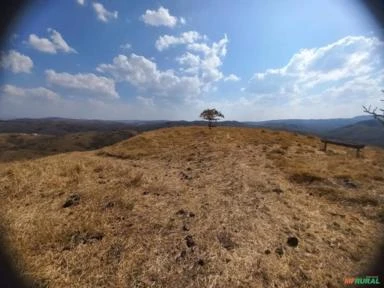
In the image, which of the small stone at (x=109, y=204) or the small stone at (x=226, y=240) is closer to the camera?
the small stone at (x=226, y=240)

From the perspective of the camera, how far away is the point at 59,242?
6961 millimetres

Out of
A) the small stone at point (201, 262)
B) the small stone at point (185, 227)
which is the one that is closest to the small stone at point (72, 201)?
the small stone at point (185, 227)

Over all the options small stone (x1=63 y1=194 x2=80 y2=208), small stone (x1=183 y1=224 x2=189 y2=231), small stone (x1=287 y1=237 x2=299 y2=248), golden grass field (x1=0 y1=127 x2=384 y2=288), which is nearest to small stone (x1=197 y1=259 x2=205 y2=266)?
golden grass field (x1=0 y1=127 x2=384 y2=288)

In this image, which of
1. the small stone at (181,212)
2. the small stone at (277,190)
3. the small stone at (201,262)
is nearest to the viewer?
the small stone at (201,262)

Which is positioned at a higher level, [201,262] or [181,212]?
[181,212]

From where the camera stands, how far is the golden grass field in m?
5.99

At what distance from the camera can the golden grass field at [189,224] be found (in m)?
5.99

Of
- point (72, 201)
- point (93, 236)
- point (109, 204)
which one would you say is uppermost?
point (72, 201)

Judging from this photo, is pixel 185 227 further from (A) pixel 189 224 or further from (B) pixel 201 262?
(B) pixel 201 262

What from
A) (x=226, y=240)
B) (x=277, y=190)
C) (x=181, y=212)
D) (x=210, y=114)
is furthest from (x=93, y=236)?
(x=210, y=114)

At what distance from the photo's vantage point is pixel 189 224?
27.5 feet

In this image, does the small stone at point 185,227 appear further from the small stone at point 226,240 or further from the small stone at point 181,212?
the small stone at point 226,240

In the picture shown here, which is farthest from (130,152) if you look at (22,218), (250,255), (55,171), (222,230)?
(250,255)

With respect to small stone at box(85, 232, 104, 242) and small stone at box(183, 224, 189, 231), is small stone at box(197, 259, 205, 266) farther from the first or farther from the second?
small stone at box(85, 232, 104, 242)
